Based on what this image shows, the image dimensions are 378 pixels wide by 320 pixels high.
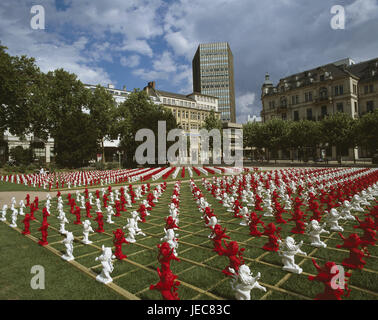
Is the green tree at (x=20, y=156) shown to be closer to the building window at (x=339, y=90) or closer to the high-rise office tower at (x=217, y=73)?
the building window at (x=339, y=90)

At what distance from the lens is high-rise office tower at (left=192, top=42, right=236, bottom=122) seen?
118 metres

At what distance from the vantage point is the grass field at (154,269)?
402 cm

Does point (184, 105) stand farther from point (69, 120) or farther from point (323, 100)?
point (69, 120)

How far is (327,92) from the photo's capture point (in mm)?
62688

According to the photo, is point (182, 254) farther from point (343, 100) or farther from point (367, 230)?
point (343, 100)

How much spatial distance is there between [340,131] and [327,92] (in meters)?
27.0

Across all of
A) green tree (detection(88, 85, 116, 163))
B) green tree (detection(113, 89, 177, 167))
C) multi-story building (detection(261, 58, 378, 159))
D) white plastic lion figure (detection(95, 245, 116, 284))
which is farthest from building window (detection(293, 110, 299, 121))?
white plastic lion figure (detection(95, 245, 116, 284))

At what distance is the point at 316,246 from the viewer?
19.5ft

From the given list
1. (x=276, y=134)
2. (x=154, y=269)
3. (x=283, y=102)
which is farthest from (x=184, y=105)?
(x=154, y=269)

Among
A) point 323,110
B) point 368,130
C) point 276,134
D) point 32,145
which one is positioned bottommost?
point 32,145

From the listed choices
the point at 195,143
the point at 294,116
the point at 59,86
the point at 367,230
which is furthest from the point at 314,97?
the point at 367,230

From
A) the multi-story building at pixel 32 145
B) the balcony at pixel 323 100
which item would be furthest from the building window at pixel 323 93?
the multi-story building at pixel 32 145

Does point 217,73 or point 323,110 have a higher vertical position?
point 217,73

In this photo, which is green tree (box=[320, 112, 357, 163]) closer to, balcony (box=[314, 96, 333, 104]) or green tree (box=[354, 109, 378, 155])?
green tree (box=[354, 109, 378, 155])
